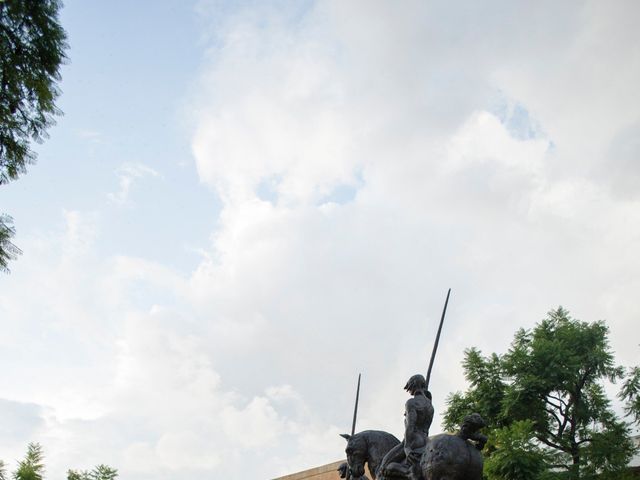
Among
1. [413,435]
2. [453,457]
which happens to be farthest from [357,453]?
[453,457]

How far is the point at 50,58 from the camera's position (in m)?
12.1

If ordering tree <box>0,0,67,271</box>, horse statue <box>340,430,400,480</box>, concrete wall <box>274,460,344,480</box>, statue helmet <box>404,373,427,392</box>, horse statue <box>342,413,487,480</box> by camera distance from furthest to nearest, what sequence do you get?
concrete wall <box>274,460,344,480</box>
tree <box>0,0,67,271</box>
horse statue <box>340,430,400,480</box>
statue helmet <box>404,373,427,392</box>
horse statue <box>342,413,487,480</box>

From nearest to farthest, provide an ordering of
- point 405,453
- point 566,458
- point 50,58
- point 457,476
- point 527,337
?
1. point 457,476
2. point 405,453
3. point 50,58
4. point 566,458
5. point 527,337

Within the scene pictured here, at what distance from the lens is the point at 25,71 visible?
11.8 metres

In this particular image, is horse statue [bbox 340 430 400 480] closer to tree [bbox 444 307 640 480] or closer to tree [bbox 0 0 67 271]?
tree [bbox 0 0 67 271]

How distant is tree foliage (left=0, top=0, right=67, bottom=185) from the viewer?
11.4m

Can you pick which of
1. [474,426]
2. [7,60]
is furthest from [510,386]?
[7,60]

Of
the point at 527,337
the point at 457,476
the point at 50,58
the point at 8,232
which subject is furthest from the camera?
the point at 527,337

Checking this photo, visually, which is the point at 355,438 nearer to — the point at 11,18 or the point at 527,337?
the point at 11,18

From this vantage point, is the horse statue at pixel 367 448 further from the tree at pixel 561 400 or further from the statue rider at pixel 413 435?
the tree at pixel 561 400

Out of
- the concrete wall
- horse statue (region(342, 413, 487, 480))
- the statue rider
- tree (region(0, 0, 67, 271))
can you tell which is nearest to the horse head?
the statue rider

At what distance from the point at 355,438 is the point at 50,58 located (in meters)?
9.25

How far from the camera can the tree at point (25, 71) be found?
11414 mm

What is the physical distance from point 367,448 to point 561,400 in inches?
692
